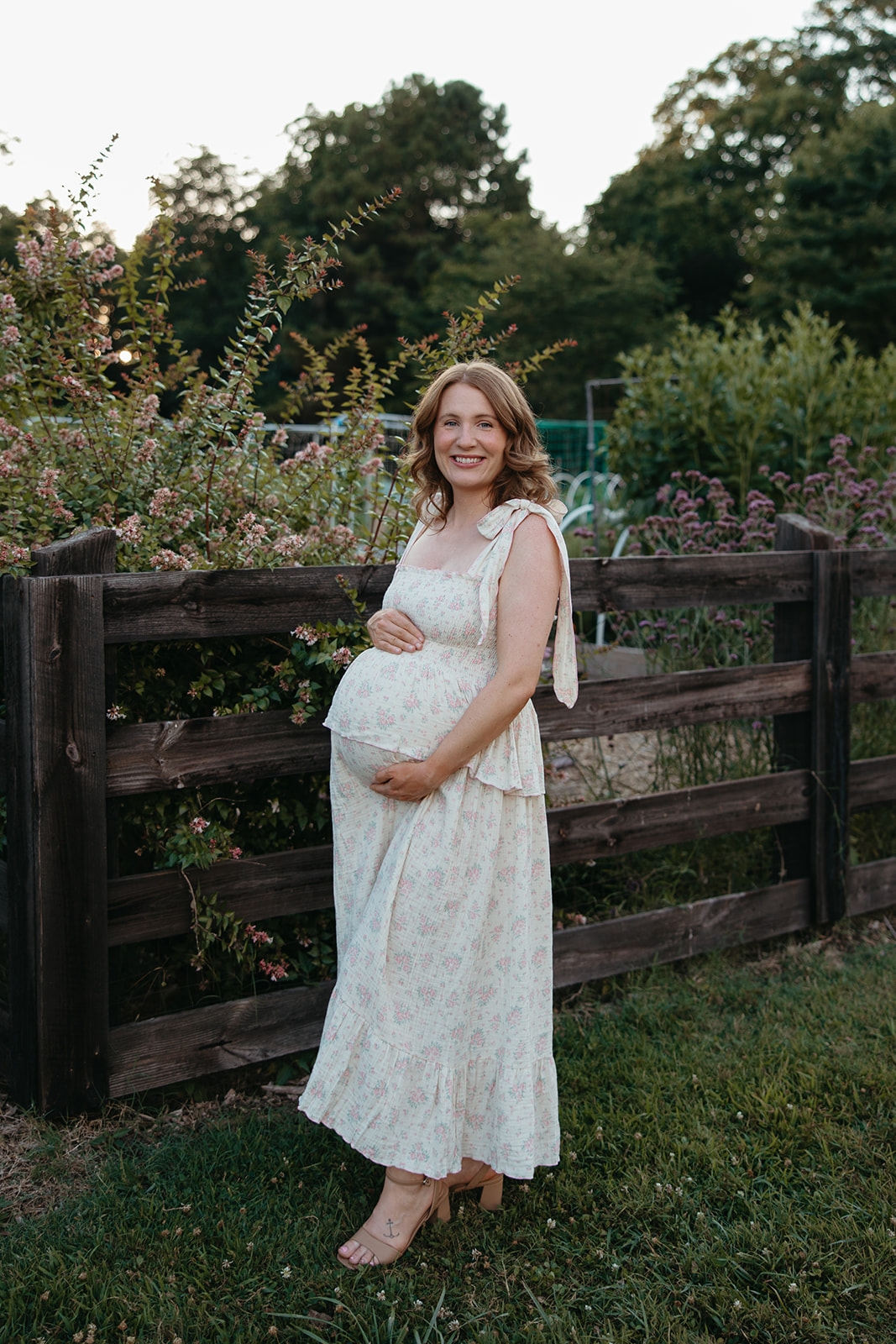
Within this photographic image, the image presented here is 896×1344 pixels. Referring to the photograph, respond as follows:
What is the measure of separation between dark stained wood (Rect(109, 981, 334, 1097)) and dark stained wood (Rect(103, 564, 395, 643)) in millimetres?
1036

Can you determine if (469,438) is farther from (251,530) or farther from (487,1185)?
(487,1185)

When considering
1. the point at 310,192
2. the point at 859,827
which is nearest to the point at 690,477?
the point at 859,827

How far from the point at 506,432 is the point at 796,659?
217 cm

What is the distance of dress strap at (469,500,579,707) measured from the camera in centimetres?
227

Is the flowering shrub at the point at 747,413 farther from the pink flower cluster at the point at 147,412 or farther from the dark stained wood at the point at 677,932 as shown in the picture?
the pink flower cluster at the point at 147,412

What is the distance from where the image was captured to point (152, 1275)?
215 centimetres

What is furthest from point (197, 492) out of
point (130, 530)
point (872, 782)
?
point (872, 782)

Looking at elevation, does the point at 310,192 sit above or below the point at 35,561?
above

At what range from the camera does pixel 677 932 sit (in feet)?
12.3

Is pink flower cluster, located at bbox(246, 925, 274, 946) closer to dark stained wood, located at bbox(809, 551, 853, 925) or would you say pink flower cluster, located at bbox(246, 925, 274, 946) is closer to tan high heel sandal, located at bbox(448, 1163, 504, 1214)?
tan high heel sandal, located at bbox(448, 1163, 504, 1214)

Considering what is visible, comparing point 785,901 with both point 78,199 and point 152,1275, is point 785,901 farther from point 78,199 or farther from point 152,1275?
point 78,199

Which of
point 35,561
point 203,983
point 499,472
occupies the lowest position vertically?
point 203,983

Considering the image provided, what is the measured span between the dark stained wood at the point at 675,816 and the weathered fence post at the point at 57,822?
Answer: 1.49 m

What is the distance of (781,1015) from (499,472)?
6.93 ft
